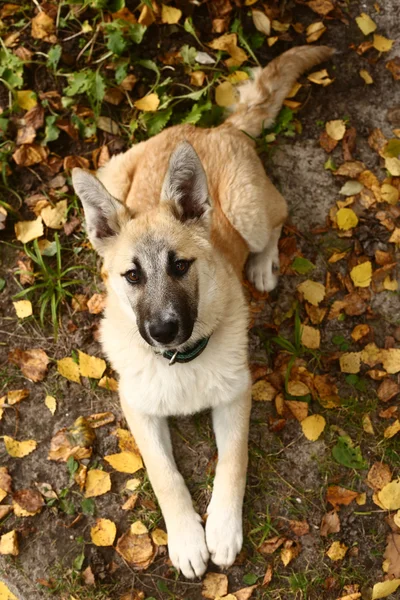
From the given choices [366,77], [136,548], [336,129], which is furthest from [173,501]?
[366,77]

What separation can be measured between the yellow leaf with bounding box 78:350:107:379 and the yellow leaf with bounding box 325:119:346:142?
9.09ft

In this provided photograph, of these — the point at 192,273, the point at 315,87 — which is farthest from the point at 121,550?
the point at 315,87

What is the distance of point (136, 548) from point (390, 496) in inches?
71.4

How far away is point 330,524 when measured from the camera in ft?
13.7

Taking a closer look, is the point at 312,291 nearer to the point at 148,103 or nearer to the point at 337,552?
the point at 337,552

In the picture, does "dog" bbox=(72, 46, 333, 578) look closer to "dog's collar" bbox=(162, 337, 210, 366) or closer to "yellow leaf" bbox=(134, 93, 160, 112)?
"dog's collar" bbox=(162, 337, 210, 366)

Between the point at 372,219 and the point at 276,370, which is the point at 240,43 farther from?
the point at 276,370

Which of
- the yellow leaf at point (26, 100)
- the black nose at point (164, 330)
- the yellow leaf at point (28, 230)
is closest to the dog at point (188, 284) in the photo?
the black nose at point (164, 330)

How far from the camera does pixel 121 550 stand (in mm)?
4203

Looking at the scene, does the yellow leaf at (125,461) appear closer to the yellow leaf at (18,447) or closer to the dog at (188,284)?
the dog at (188,284)

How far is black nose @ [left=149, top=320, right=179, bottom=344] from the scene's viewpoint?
132 inches

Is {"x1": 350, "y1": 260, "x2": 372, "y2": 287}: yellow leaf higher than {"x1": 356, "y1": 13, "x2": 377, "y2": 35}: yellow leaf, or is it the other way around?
{"x1": 356, "y1": 13, "x2": 377, "y2": 35}: yellow leaf

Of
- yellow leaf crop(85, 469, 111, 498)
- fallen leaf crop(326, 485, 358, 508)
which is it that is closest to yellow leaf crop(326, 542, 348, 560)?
fallen leaf crop(326, 485, 358, 508)

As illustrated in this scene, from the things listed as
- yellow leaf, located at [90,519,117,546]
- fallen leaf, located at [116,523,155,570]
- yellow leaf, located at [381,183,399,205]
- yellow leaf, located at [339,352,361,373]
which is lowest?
fallen leaf, located at [116,523,155,570]
